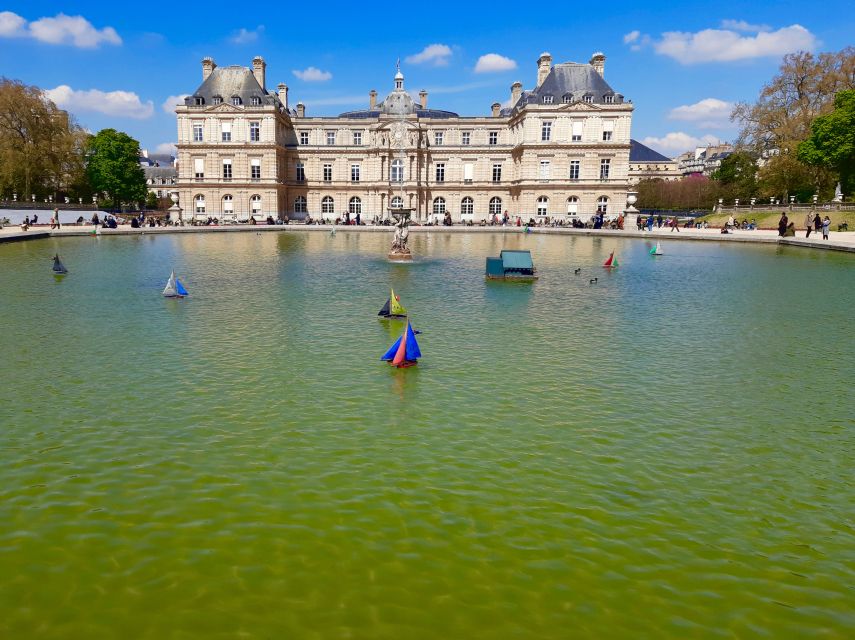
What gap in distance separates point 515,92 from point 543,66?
7534 millimetres

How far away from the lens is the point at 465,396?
1037 cm

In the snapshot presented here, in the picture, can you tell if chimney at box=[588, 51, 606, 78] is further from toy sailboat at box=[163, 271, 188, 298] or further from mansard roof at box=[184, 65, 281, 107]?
toy sailboat at box=[163, 271, 188, 298]

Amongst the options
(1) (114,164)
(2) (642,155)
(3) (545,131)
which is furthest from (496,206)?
(2) (642,155)

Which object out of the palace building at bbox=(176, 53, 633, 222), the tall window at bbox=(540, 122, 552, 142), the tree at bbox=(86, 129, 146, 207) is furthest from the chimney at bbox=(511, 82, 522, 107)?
the tree at bbox=(86, 129, 146, 207)

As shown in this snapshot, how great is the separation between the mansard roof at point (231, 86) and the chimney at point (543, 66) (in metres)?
32.3

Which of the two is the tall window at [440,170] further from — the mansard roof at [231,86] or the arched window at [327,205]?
the mansard roof at [231,86]

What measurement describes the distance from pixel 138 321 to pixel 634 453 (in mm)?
12806

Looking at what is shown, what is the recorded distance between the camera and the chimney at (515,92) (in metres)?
80.6

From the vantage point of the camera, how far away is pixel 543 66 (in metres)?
74.3

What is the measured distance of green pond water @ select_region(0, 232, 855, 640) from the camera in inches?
209

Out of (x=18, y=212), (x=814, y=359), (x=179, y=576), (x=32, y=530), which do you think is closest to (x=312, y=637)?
(x=179, y=576)

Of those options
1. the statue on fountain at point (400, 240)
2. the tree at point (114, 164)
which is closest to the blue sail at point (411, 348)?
the statue on fountain at point (400, 240)

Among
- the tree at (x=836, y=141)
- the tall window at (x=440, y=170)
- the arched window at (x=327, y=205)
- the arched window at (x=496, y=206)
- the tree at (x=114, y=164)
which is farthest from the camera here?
the arched window at (x=496, y=206)

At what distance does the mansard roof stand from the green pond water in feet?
205
